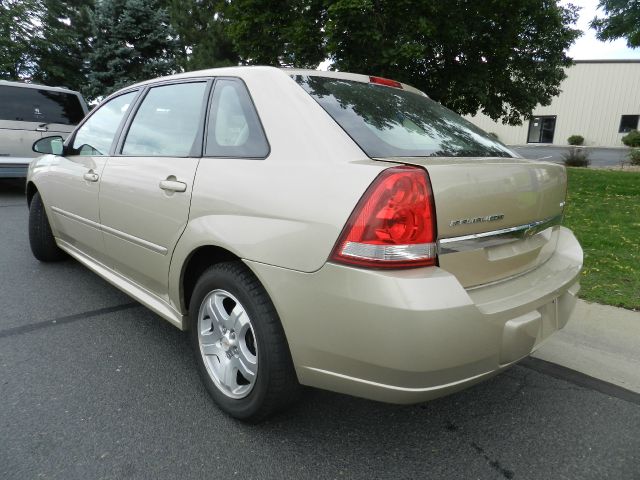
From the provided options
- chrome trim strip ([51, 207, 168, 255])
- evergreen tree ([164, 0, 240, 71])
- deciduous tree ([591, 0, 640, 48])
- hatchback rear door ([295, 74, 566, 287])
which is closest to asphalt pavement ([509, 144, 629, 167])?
deciduous tree ([591, 0, 640, 48])

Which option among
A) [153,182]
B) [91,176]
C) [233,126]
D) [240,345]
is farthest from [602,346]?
[91,176]

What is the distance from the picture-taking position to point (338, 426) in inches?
85.4

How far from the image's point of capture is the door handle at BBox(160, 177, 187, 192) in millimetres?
A: 2283

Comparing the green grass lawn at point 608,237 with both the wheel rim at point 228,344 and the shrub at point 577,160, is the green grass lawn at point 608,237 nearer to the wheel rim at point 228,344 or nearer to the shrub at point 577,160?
the wheel rim at point 228,344

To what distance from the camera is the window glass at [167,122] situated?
8.14ft

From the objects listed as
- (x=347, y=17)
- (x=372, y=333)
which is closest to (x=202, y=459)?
(x=372, y=333)

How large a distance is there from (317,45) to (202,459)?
9358mm

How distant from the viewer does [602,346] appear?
2934 millimetres

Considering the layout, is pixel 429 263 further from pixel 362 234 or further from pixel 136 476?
pixel 136 476

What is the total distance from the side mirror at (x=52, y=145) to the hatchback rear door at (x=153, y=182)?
1.06 meters

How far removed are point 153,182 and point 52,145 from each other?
1.85 m

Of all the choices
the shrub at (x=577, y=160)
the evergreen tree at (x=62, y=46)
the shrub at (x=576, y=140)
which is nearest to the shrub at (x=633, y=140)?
the shrub at (x=576, y=140)

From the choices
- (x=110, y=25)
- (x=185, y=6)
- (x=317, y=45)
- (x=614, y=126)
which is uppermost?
(x=185, y=6)

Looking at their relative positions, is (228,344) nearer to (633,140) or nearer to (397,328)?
(397,328)
